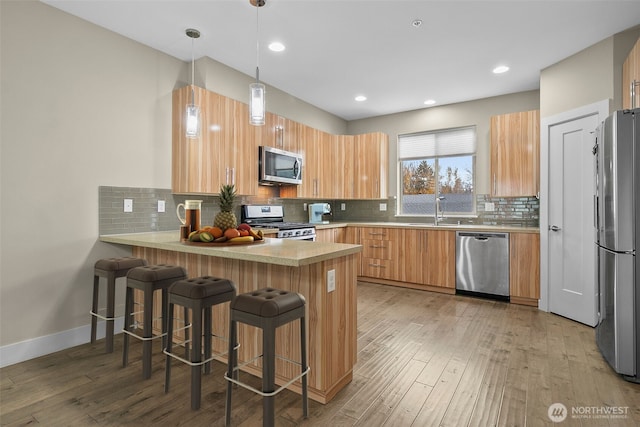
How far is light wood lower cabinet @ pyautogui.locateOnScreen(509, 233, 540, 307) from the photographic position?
12.5 feet

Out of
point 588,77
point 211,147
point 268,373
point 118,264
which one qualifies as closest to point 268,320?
point 268,373

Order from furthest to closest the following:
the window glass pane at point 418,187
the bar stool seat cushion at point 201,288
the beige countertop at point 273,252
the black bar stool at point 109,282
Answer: the window glass pane at point 418,187 → the black bar stool at point 109,282 → the bar stool seat cushion at point 201,288 → the beige countertop at point 273,252

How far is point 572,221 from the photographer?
3428 mm

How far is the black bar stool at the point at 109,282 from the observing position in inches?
99.4

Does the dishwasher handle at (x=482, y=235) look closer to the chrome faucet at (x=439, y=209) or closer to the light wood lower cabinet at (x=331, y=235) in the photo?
the chrome faucet at (x=439, y=209)

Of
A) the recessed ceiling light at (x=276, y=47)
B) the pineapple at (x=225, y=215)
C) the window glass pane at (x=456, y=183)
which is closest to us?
the pineapple at (x=225, y=215)

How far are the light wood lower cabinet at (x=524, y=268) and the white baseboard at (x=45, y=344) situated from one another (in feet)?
14.2

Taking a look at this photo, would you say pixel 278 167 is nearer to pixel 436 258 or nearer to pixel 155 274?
pixel 155 274

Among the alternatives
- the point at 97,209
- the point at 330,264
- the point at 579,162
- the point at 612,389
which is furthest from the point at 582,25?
the point at 97,209

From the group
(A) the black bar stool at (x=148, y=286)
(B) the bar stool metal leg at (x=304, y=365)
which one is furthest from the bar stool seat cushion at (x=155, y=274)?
(B) the bar stool metal leg at (x=304, y=365)

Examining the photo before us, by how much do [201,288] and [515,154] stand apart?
3941mm

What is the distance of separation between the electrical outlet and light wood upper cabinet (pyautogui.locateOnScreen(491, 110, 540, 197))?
124 inches

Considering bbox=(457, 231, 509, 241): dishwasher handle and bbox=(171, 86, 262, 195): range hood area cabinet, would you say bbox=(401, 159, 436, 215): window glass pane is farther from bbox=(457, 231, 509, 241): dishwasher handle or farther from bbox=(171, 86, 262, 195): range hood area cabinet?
bbox=(171, 86, 262, 195): range hood area cabinet

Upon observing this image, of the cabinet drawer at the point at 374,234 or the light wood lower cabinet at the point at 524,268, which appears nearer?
the light wood lower cabinet at the point at 524,268
